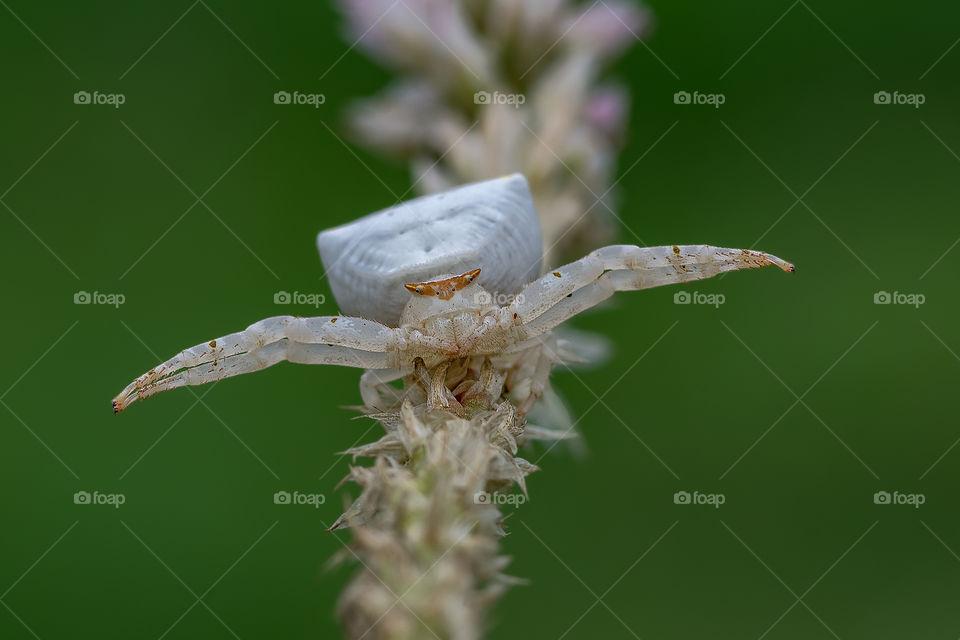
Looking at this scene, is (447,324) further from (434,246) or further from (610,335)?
(610,335)

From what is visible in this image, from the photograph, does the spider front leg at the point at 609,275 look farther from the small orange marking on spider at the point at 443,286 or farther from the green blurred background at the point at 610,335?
the green blurred background at the point at 610,335

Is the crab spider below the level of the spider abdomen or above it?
below

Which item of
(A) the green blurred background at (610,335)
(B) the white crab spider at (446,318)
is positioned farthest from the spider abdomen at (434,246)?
(A) the green blurred background at (610,335)

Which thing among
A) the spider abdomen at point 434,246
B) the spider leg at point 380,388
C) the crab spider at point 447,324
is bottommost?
the spider leg at point 380,388

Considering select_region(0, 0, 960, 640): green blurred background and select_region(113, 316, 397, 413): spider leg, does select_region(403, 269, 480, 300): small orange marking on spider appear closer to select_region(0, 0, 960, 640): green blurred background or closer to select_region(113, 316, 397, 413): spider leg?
select_region(113, 316, 397, 413): spider leg

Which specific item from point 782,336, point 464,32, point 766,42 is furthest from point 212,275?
point 766,42

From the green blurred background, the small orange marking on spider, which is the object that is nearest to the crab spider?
the small orange marking on spider

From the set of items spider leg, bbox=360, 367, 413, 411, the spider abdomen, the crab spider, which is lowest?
spider leg, bbox=360, 367, 413, 411

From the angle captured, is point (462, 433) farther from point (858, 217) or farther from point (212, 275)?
point (858, 217)

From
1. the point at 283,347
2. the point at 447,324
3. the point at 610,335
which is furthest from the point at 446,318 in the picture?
the point at 610,335
